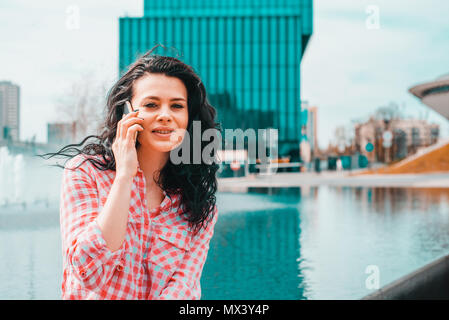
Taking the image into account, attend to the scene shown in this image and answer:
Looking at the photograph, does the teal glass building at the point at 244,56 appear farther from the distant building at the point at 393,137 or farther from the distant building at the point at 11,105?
the distant building at the point at 11,105

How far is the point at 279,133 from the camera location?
38.7 m

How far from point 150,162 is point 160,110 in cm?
16

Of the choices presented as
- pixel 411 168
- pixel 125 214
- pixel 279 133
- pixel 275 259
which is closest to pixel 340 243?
pixel 275 259

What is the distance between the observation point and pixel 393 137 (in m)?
46.0

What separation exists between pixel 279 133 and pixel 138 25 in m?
14.1

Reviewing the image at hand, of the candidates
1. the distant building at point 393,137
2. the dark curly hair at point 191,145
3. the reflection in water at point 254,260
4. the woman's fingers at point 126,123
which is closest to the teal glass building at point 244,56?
the distant building at point 393,137

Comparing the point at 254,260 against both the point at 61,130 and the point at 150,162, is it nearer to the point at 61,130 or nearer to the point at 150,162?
the point at 150,162

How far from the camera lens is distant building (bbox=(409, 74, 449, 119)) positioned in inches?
1491

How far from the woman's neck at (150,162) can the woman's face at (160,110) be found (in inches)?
1.5

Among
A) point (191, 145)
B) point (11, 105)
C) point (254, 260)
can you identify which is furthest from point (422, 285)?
point (11, 105)

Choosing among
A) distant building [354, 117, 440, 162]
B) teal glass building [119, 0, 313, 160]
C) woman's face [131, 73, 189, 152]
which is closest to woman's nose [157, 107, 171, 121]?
woman's face [131, 73, 189, 152]

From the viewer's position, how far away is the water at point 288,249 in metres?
4.93
